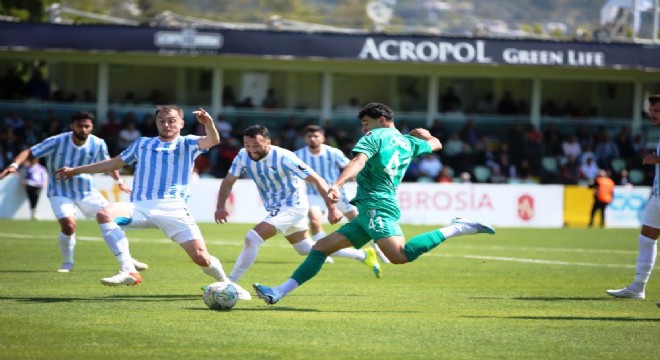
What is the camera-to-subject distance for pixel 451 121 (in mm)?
38094

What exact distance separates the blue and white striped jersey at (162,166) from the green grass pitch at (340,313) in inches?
45.9

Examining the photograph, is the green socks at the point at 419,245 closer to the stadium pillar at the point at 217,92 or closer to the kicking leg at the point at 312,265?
the kicking leg at the point at 312,265

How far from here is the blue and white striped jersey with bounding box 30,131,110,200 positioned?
602 inches

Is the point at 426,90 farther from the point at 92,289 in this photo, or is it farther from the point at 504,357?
the point at 504,357

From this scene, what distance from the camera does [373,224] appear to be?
35.9 feet

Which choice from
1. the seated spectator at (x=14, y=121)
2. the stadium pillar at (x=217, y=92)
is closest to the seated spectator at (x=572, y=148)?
the stadium pillar at (x=217, y=92)

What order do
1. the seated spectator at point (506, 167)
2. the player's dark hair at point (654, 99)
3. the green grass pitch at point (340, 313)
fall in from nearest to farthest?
the green grass pitch at point (340, 313) → the player's dark hair at point (654, 99) → the seated spectator at point (506, 167)

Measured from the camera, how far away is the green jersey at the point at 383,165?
1089cm

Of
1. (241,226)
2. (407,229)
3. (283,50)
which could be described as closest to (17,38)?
(283,50)

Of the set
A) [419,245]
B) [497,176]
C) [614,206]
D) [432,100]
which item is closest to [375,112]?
[419,245]

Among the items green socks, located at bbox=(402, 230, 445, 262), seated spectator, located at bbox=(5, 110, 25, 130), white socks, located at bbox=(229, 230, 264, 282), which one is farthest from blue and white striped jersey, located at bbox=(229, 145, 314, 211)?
seated spectator, located at bbox=(5, 110, 25, 130)

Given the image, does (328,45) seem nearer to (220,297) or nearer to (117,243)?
(117,243)

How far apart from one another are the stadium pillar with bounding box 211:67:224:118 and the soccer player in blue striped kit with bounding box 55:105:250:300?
24.6 metres

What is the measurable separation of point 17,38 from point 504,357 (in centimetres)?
2784
